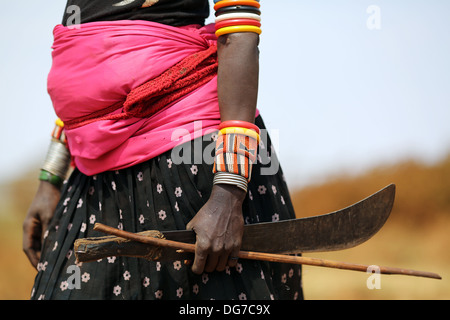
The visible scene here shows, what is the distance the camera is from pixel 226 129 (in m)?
1.70

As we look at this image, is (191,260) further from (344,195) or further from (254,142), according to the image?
(344,195)

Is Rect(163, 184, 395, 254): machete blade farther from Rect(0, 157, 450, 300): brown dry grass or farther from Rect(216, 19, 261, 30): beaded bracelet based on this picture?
Rect(0, 157, 450, 300): brown dry grass

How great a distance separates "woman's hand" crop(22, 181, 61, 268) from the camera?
2225 millimetres

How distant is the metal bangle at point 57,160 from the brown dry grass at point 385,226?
509 cm

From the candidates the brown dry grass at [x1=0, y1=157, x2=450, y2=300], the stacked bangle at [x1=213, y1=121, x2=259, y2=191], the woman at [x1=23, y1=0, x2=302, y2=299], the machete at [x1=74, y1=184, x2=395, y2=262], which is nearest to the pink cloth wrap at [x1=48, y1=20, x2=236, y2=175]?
the woman at [x1=23, y1=0, x2=302, y2=299]

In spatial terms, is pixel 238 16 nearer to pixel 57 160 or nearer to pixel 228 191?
pixel 228 191

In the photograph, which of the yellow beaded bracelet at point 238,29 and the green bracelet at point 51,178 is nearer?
the yellow beaded bracelet at point 238,29

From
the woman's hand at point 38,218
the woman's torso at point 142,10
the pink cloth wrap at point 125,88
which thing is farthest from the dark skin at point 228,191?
the woman's hand at point 38,218

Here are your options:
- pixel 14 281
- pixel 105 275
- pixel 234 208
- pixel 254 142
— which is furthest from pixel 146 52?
pixel 14 281

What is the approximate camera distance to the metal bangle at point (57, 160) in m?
2.30

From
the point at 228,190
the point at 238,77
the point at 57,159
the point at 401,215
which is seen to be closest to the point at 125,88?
the point at 238,77

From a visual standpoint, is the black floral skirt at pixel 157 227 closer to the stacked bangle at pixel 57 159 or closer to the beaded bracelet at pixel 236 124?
the beaded bracelet at pixel 236 124

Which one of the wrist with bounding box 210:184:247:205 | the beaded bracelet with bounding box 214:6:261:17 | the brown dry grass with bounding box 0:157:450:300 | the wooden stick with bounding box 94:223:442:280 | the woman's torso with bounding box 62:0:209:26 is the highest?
the brown dry grass with bounding box 0:157:450:300

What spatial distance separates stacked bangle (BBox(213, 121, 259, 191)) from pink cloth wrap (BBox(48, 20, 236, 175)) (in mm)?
109
